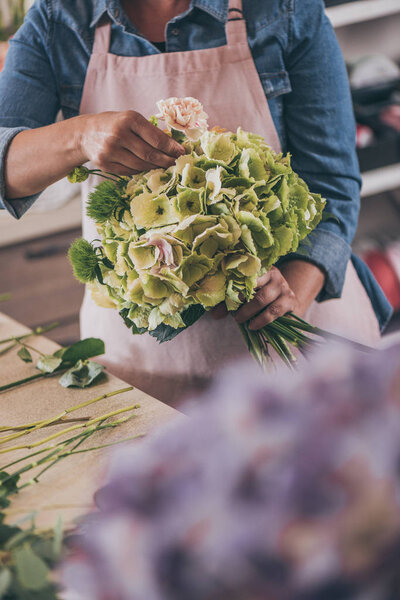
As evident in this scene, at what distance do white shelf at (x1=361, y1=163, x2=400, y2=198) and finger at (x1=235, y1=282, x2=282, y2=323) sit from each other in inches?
55.7

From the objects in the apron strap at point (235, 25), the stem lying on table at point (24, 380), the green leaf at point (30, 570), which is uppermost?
the apron strap at point (235, 25)

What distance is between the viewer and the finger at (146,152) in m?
0.77

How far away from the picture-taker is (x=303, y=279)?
3.40 feet

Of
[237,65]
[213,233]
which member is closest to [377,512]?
[213,233]

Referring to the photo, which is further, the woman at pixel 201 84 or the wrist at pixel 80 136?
the woman at pixel 201 84

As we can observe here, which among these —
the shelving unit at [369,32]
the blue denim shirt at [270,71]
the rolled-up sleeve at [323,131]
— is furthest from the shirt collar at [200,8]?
the shelving unit at [369,32]

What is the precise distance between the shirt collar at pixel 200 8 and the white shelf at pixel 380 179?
1.26m

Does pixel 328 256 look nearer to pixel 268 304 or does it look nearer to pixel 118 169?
pixel 268 304

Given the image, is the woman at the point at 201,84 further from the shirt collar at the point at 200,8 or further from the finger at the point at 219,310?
the finger at the point at 219,310

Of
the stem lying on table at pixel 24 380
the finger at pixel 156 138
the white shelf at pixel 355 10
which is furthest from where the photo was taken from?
the white shelf at pixel 355 10

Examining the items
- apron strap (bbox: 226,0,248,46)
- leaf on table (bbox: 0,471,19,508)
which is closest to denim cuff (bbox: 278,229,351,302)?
apron strap (bbox: 226,0,248,46)

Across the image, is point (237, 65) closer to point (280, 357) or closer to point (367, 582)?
point (280, 357)

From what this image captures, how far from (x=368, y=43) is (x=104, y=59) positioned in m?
1.78

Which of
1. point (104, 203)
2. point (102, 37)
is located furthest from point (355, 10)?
point (104, 203)
